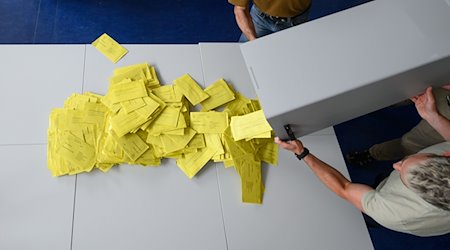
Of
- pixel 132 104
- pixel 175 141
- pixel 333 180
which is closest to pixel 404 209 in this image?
pixel 333 180

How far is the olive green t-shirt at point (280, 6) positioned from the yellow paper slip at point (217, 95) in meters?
0.34

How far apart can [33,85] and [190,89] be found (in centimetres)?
63

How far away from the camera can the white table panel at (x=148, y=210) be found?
1.25 meters

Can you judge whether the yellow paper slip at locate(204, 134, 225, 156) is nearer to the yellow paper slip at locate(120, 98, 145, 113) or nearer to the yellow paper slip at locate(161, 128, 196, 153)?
the yellow paper slip at locate(161, 128, 196, 153)

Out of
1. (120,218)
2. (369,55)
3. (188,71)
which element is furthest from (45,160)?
(369,55)

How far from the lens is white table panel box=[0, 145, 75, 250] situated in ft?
3.95

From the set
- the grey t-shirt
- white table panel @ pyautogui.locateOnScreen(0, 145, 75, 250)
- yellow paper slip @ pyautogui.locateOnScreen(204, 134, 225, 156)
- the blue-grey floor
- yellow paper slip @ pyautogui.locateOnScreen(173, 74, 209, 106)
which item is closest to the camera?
the grey t-shirt

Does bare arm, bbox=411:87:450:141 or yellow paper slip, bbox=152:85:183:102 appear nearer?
bare arm, bbox=411:87:450:141

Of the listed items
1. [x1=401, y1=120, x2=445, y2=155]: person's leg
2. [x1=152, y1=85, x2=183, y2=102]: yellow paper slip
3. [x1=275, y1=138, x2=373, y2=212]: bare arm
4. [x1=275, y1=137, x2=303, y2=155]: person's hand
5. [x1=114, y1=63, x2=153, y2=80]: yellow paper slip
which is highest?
[x1=114, y1=63, x2=153, y2=80]: yellow paper slip

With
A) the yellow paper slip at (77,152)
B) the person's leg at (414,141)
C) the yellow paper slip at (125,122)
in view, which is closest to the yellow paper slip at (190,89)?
the yellow paper slip at (125,122)

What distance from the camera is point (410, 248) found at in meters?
1.95

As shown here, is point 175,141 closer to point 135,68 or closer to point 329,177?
point 135,68

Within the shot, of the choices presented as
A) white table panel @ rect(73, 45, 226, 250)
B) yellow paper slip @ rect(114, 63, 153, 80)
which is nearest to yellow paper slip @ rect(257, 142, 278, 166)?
white table panel @ rect(73, 45, 226, 250)

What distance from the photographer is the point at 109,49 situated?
160 centimetres
